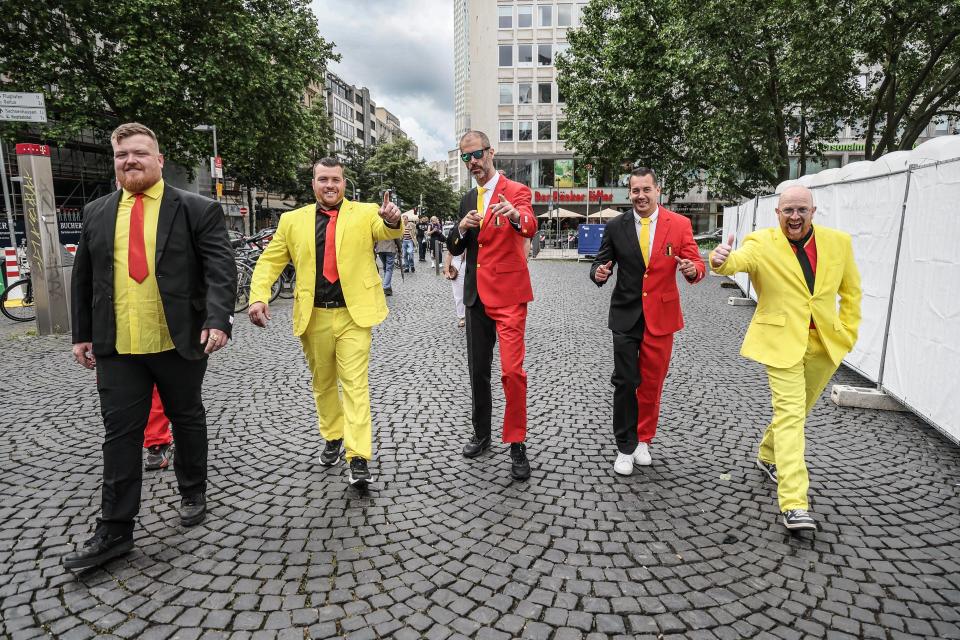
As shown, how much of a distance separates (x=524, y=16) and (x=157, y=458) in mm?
55031

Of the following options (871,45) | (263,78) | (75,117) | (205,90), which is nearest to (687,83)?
(871,45)

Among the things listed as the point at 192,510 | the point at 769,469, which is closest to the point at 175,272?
the point at 192,510

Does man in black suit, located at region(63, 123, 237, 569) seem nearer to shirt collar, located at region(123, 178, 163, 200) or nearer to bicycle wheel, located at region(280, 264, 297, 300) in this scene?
shirt collar, located at region(123, 178, 163, 200)

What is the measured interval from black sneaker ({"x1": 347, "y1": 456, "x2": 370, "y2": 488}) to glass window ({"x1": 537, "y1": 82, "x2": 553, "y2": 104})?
52809mm

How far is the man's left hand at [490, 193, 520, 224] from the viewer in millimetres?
3545

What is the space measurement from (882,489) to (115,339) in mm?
4398

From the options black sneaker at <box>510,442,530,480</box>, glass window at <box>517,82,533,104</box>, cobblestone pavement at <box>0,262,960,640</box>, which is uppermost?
glass window at <box>517,82,533,104</box>

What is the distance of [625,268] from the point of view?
152 inches

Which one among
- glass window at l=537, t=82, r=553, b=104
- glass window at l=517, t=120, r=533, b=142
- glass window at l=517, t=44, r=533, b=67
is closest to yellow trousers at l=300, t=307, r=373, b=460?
glass window at l=517, t=120, r=533, b=142

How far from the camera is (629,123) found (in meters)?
22.3

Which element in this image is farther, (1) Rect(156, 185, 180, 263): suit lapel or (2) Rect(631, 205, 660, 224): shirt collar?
(2) Rect(631, 205, 660, 224): shirt collar

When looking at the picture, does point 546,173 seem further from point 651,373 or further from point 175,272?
point 175,272

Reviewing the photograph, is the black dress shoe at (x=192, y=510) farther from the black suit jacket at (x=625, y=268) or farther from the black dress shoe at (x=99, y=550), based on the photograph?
the black suit jacket at (x=625, y=268)

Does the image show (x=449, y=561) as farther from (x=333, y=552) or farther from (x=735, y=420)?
(x=735, y=420)
